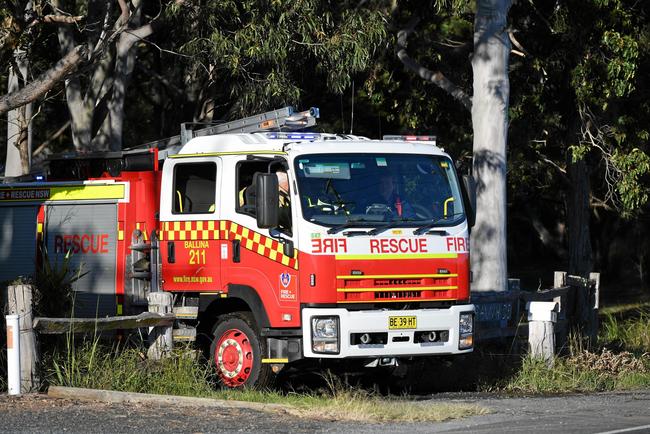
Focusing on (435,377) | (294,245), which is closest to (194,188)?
(294,245)

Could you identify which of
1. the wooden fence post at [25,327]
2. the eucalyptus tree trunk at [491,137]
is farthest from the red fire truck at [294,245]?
the eucalyptus tree trunk at [491,137]

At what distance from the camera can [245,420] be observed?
10914 mm

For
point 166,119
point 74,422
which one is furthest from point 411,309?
point 166,119

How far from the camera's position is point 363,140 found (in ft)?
44.3

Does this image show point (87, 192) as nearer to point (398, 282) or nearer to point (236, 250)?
point (236, 250)

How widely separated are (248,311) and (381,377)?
2.15m

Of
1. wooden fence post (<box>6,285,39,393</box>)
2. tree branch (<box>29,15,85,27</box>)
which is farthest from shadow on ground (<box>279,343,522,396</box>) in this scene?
tree branch (<box>29,15,85,27</box>)

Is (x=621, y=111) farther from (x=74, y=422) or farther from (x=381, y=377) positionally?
(x=74, y=422)

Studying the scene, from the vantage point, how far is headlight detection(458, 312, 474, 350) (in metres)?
13.1

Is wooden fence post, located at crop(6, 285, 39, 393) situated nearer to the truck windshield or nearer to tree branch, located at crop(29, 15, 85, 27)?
the truck windshield

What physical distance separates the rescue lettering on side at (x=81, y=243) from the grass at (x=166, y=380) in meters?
1.52

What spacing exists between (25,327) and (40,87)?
597 cm

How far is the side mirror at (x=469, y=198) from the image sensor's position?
13391mm

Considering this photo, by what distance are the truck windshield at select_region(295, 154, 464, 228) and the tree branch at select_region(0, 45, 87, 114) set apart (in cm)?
588
